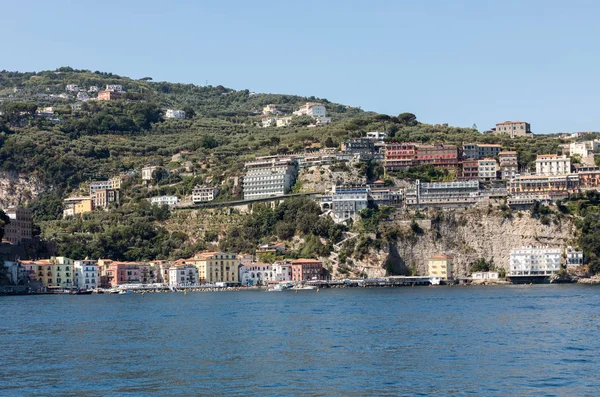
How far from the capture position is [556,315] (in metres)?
47.7

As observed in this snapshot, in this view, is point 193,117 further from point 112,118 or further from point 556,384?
point 556,384

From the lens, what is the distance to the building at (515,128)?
115m

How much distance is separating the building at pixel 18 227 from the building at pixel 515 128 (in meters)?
52.6

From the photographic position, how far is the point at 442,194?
87125mm

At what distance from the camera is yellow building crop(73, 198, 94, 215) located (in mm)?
98062

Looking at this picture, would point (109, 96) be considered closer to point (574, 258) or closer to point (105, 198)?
point (105, 198)

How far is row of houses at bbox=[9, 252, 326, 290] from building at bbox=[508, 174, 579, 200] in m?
20.9

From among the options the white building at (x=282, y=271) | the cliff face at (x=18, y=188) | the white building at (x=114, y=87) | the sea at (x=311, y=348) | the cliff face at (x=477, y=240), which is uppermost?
the white building at (x=114, y=87)

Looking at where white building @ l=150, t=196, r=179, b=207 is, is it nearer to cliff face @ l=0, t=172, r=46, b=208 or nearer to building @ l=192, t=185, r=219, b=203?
building @ l=192, t=185, r=219, b=203

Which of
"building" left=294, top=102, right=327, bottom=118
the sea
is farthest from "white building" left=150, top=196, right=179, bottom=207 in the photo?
"building" left=294, top=102, right=327, bottom=118

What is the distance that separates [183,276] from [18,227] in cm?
Result: 1541

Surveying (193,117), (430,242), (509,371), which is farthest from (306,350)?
(193,117)

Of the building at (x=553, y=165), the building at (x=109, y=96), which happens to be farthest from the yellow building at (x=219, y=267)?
the building at (x=109, y=96)

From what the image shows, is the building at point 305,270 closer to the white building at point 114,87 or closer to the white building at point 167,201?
the white building at point 167,201
